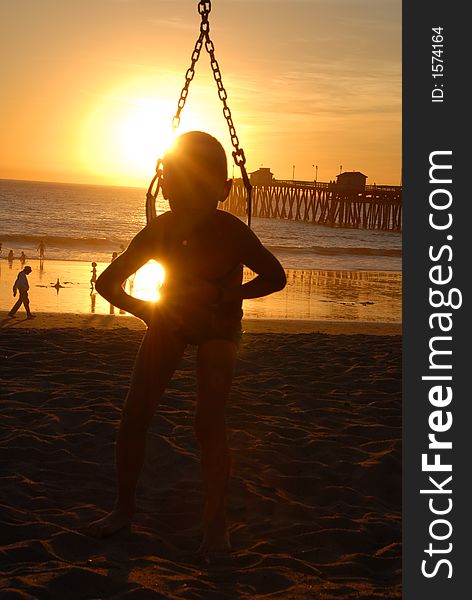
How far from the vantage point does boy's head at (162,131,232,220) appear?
366 centimetres

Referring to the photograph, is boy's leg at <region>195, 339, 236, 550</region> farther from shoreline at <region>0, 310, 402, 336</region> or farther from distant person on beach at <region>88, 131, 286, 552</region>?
shoreline at <region>0, 310, 402, 336</region>

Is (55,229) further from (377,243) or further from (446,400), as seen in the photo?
(446,400)

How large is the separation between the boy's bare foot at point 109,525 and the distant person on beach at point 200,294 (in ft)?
0.88

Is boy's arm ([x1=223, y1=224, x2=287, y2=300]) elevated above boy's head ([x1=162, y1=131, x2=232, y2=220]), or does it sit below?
below

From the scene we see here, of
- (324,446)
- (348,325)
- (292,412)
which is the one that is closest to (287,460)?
(324,446)

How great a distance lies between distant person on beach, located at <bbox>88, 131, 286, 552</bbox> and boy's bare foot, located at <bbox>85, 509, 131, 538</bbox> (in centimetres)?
27

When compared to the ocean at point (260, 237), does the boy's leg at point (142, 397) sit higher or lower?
lower

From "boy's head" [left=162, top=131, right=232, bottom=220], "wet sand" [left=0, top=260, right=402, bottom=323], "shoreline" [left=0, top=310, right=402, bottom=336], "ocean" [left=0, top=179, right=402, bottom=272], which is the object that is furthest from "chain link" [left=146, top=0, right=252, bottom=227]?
"ocean" [left=0, top=179, right=402, bottom=272]

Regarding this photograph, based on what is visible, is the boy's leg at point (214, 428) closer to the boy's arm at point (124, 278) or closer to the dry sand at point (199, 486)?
the dry sand at point (199, 486)

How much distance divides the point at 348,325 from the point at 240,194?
6069 centimetres

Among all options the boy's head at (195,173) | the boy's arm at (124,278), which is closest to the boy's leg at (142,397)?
the boy's arm at (124,278)

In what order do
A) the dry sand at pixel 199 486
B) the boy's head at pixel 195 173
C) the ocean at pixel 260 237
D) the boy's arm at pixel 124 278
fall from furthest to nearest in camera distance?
the ocean at pixel 260 237 < the boy's arm at pixel 124 278 < the boy's head at pixel 195 173 < the dry sand at pixel 199 486

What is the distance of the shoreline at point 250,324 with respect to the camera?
1408cm

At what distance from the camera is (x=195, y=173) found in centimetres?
370
